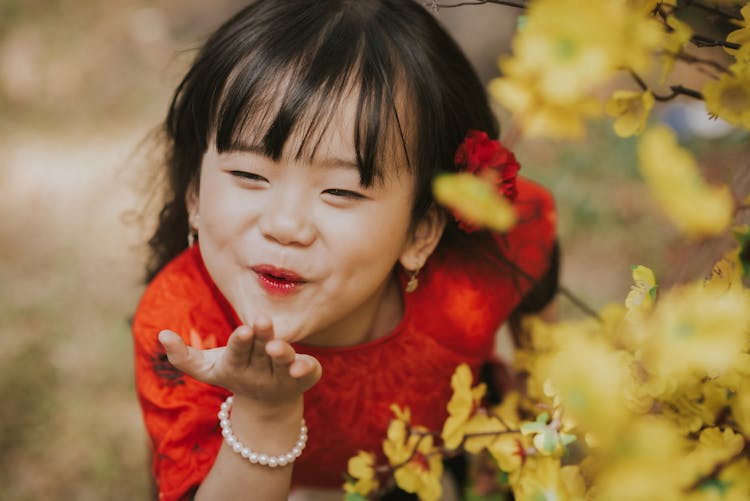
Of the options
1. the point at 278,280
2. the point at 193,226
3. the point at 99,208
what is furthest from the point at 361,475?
the point at 99,208

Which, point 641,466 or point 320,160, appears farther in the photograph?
point 320,160

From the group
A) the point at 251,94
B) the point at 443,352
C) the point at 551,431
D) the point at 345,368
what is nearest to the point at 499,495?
the point at 443,352

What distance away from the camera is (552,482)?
87 centimetres

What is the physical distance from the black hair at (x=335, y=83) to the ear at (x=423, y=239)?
1.6 inches

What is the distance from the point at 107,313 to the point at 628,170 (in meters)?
1.94

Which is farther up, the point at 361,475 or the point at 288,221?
the point at 288,221

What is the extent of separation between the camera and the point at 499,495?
1634 mm

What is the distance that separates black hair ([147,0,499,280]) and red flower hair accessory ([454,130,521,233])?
0.16ft

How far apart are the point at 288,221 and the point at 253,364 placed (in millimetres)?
212

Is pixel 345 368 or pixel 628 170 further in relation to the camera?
pixel 628 170

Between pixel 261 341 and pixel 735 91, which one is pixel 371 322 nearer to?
pixel 261 341

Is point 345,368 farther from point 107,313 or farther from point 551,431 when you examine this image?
point 107,313

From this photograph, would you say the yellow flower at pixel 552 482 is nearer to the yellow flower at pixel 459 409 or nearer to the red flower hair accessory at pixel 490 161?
the yellow flower at pixel 459 409

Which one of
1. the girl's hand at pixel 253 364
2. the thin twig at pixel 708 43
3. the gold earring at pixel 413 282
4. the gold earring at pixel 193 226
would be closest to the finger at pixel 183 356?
the girl's hand at pixel 253 364
